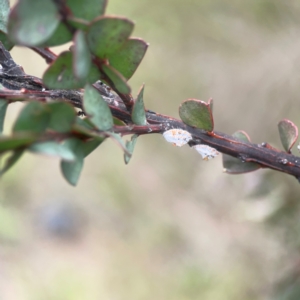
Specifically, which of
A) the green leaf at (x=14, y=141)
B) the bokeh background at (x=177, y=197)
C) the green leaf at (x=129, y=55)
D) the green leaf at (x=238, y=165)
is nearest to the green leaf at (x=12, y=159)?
the green leaf at (x=14, y=141)

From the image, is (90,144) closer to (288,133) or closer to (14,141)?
(14,141)

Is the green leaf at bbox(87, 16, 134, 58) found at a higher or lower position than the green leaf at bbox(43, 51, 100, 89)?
higher

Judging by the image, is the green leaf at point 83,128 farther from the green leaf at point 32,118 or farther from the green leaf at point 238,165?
the green leaf at point 238,165

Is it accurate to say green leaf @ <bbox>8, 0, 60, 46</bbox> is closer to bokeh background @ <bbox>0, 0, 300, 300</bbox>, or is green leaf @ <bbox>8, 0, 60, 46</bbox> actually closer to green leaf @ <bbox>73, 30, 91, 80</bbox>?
green leaf @ <bbox>73, 30, 91, 80</bbox>

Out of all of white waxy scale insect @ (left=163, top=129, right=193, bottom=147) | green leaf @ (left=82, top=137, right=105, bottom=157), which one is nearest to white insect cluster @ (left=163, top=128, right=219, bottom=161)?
white waxy scale insect @ (left=163, top=129, right=193, bottom=147)

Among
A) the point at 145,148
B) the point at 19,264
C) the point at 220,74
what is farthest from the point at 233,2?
the point at 19,264

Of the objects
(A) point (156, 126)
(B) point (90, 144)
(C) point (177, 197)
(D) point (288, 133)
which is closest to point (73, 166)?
(B) point (90, 144)
